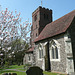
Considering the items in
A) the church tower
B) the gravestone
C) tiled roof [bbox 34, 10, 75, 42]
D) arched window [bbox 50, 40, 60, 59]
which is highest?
the church tower

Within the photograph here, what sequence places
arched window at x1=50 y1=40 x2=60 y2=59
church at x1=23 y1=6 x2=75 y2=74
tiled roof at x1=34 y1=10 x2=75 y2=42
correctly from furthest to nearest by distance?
1. arched window at x1=50 y1=40 x2=60 y2=59
2. tiled roof at x1=34 y1=10 x2=75 y2=42
3. church at x1=23 y1=6 x2=75 y2=74

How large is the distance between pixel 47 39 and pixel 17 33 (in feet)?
25.1

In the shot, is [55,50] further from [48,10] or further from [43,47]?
Result: [48,10]

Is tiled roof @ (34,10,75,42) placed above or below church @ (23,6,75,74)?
above

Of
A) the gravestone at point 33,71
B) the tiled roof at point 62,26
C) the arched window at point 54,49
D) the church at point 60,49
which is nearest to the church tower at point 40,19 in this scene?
the church at point 60,49

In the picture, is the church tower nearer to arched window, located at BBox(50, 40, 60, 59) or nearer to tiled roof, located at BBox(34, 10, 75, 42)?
tiled roof, located at BBox(34, 10, 75, 42)

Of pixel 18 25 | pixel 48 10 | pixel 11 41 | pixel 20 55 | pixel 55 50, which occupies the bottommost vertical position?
pixel 20 55

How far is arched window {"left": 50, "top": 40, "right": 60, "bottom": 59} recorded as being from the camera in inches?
527

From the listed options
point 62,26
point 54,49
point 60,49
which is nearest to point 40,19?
point 62,26

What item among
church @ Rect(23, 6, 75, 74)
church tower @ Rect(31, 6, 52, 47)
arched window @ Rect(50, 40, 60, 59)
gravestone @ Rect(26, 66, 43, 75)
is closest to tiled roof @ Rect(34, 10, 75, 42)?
church @ Rect(23, 6, 75, 74)

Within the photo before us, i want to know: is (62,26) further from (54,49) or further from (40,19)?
(40,19)

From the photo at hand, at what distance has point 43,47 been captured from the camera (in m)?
15.9

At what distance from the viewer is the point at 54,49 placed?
13914mm

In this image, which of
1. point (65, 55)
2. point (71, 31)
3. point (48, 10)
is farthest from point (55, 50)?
point (48, 10)
